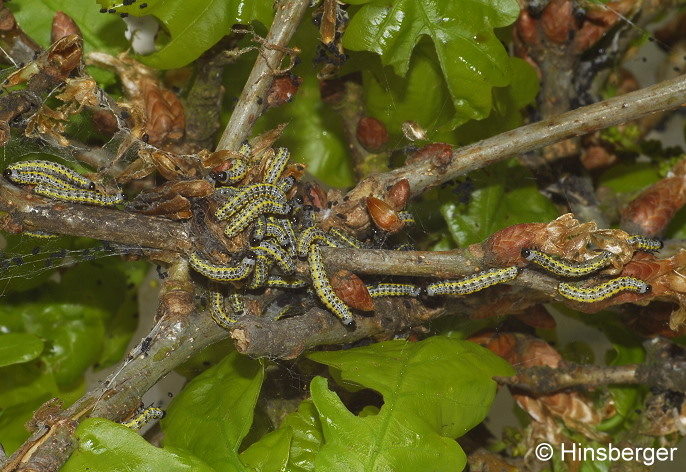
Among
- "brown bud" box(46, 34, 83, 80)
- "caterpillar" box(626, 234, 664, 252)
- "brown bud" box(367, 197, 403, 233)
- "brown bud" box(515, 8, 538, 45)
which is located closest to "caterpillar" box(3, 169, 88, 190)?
"brown bud" box(46, 34, 83, 80)

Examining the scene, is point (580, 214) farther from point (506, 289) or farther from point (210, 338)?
point (210, 338)

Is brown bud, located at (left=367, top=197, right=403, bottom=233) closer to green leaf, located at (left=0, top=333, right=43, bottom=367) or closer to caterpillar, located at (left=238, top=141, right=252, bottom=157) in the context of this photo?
caterpillar, located at (left=238, top=141, right=252, bottom=157)

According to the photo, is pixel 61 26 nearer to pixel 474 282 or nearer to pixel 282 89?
pixel 282 89

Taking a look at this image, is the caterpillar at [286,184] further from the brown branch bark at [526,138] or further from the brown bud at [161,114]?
the brown bud at [161,114]

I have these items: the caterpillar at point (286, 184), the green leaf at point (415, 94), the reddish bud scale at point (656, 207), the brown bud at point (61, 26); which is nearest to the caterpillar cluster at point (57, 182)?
the caterpillar at point (286, 184)

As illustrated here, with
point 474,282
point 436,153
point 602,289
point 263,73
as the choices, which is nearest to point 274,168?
point 263,73

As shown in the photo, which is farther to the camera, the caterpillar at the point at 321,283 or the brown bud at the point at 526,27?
the brown bud at the point at 526,27

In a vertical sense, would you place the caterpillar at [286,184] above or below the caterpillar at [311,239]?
above
